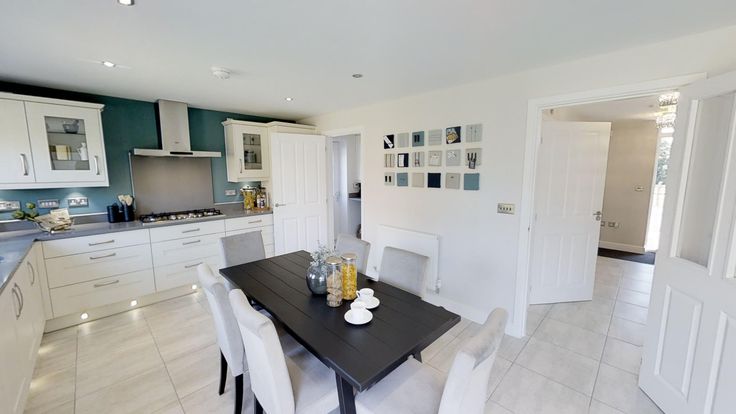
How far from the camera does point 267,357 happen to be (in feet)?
3.90

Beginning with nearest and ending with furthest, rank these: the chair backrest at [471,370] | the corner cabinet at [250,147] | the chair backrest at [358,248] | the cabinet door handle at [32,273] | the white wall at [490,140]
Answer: the chair backrest at [471,370]
the white wall at [490,140]
the cabinet door handle at [32,273]
the chair backrest at [358,248]
the corner cabinet at [250,147]

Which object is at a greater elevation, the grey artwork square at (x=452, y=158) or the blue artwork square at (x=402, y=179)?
the grey artwork square at (x=452, y=158)

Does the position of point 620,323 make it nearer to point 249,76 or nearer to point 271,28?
point 271,28

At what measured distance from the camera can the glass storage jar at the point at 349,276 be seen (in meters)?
1.71

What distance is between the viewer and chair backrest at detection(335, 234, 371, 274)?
2.42m

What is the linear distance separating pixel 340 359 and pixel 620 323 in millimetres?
3004

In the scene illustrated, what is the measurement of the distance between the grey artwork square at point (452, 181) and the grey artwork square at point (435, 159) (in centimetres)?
16

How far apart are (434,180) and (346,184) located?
116 inches

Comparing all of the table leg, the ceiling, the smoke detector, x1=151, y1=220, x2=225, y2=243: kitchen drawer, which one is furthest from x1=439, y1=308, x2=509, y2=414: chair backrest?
x1=151, y1=220, x2=225, y2=243: kitchen drawer

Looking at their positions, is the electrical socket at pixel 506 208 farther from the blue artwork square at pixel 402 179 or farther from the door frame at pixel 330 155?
the door frame at pixel 330 155

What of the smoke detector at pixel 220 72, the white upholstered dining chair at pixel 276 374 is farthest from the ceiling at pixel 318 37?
the white upholstered dining chair at pixel 276 374

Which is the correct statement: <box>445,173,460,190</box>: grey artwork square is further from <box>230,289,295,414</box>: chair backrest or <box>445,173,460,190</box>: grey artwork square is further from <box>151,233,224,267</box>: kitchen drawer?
<box>151,233,224,267</box>: kitchen drawer

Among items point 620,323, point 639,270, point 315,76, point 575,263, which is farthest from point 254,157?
point 639,270

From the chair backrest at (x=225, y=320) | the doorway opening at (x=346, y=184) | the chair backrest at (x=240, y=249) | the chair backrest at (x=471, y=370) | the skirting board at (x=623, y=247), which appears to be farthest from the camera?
the doorway opening at (x=346, y=184)
